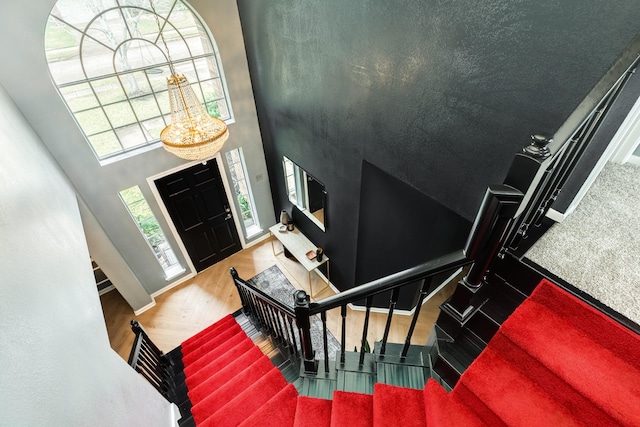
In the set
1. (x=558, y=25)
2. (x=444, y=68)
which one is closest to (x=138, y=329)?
(x=444, y=68)

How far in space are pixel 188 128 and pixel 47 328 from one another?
209 centimetres

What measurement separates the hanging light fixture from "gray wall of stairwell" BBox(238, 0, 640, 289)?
4.09 ft

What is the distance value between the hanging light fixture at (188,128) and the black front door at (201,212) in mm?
1946

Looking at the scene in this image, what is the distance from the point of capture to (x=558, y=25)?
5.19 feet

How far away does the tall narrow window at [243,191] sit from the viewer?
526 cm

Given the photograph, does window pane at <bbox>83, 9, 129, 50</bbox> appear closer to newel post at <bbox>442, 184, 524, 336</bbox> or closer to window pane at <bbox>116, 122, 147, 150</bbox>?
window pane at <bbox>116, 122, 147, 150</bbox>

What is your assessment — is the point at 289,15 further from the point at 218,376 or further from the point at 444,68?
the point at 218,376

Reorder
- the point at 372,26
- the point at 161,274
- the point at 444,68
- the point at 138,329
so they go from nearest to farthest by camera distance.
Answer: the point at 444,68 → the point at 372,26 → the point at 138,329 → the point at 161,274

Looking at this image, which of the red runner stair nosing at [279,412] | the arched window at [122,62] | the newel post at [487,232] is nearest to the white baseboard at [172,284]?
the arched window at [122,62]

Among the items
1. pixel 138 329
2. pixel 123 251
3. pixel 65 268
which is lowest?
pixel 123 251

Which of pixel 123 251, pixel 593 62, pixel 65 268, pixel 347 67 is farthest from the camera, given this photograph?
pixel 123 251

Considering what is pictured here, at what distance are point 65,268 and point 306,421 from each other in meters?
1.80

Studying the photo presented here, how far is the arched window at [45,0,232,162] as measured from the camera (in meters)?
3.29

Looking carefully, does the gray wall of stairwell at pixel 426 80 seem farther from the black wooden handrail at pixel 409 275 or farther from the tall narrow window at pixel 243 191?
the tall narrow window at pixel 243 191
